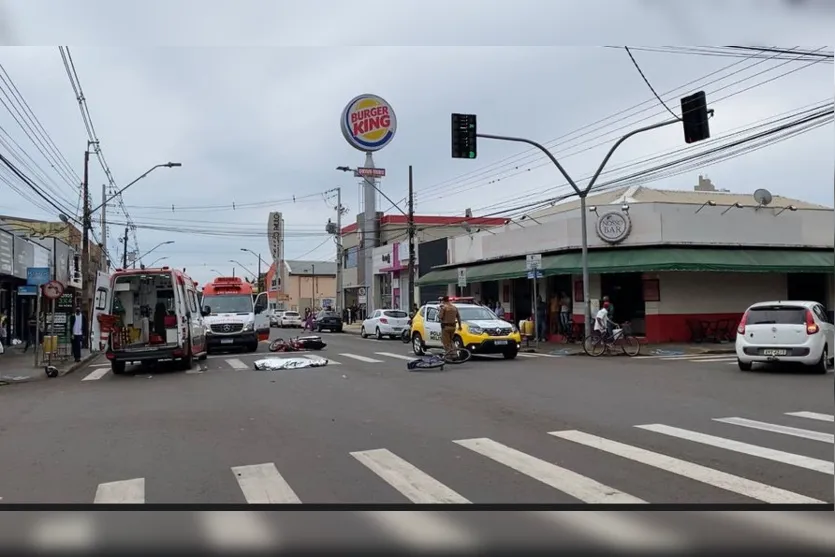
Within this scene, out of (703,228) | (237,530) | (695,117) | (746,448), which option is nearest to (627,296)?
(703,228)

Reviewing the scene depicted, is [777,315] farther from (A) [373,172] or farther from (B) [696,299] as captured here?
(A) [373,172]

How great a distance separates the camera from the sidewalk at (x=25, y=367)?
17578mm

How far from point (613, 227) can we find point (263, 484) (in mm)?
22095

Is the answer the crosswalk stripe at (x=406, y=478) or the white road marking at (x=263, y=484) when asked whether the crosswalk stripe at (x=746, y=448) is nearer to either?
the crosswalk stripe at (x=406, y=478)

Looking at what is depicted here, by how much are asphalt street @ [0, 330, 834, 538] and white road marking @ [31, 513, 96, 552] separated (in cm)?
45

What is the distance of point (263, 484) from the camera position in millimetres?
6496

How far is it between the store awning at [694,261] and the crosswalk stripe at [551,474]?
17.5 m

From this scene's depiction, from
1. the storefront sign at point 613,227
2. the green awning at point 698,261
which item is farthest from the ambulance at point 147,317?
the storefront sign at point 613,227

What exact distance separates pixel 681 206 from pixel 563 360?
9516 millimetres

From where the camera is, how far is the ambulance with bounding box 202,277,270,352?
2531 cm

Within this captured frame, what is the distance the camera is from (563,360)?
20078 millimetres

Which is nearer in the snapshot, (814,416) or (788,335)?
(814,416)

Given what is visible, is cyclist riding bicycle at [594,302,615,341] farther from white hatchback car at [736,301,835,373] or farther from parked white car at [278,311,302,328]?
parked white car at [278,311,302,328]

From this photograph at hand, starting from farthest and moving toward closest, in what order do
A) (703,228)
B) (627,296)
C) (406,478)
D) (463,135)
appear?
(627,296) → (703,228) → (463,135) → (406,478)
